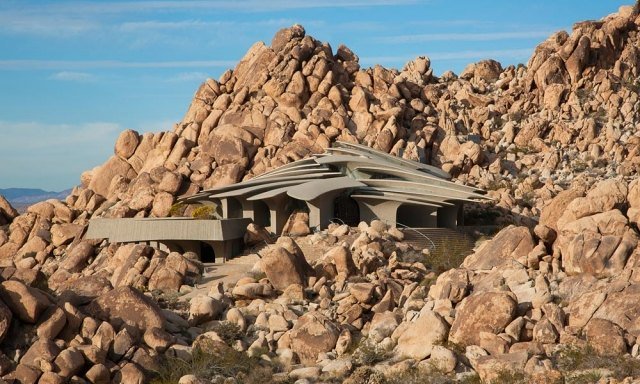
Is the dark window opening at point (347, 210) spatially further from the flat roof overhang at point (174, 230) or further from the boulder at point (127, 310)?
the boulder at point (127, 310)

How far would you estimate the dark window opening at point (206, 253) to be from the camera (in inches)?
1750

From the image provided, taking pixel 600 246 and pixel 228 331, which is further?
pixel 600 246

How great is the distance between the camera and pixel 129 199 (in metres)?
51.8

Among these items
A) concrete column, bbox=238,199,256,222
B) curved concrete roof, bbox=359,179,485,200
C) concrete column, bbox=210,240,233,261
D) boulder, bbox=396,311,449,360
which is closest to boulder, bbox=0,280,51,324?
boulder, bbox=396,311,449,360

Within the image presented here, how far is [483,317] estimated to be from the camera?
2581 centimetres

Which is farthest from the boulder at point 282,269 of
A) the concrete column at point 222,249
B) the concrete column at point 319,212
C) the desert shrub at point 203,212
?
the desert shrub at point 203,212

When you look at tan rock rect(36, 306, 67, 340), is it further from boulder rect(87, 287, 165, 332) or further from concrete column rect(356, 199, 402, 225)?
concrete column rect(356, 199, 402, 225)

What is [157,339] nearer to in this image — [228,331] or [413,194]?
[228,331]

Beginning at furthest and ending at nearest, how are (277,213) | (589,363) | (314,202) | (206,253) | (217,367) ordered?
(277,213) < (206,253) < (314,202) < (217,367) < (589,363)

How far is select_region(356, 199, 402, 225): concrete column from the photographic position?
46156mm

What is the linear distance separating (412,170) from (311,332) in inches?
899

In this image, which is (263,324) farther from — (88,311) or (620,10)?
(620,10)

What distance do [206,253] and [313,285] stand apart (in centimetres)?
1411

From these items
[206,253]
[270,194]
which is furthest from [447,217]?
[206,253]
